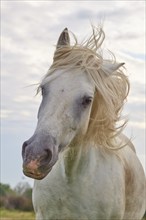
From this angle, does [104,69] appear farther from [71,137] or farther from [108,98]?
[71,137]

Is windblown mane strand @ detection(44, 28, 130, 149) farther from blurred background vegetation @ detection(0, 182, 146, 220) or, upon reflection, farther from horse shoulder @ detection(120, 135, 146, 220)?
blurred background vegetation @ detection(0, 182, 146, 220)

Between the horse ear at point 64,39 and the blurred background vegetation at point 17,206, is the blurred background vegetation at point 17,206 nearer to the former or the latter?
→ the blurred background vegetation at point 17,206

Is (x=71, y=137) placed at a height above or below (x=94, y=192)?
above

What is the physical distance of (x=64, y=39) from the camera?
5625mm

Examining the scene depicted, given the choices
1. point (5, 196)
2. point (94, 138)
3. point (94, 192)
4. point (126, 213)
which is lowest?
point (5, 196)

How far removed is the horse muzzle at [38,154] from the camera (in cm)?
441

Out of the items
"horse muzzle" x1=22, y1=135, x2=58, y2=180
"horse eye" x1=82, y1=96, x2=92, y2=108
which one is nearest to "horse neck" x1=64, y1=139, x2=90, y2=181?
"horse eye" x1=82, y1=96, x2=92, y2=108

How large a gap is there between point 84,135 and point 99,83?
20.3 inches

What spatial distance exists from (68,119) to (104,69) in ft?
2.97

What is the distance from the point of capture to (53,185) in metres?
5.62

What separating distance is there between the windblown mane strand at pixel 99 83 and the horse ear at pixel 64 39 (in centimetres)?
8

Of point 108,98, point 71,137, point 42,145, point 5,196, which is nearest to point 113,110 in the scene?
point 108,98

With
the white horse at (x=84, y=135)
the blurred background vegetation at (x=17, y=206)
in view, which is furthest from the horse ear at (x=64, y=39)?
the blurred background vegetation at (x=17, y=206)

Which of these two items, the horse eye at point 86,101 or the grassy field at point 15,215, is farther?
the grassy field at point 15,215
